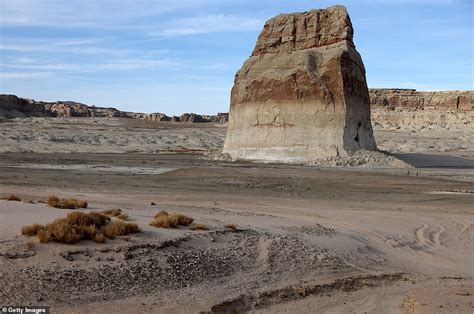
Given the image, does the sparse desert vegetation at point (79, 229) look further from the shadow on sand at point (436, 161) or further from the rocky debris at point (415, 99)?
the rocky debris at point (415, 99)

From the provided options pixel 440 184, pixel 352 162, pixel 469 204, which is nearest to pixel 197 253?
pixel 469 204

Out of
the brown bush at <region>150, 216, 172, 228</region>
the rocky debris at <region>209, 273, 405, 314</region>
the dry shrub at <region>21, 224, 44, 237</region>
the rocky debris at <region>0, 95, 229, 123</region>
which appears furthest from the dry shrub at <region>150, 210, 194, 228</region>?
the rocky debris at <region>0, 95, 229, 123</region>

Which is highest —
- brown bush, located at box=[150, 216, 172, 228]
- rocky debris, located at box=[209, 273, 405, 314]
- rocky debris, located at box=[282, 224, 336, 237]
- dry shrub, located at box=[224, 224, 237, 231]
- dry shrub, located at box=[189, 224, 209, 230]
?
brown bush, located at box=[150, 216, 172, 228]

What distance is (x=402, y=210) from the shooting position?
19.0 m

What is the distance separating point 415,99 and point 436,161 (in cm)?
7841

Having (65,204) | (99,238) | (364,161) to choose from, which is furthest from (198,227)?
(364,161)

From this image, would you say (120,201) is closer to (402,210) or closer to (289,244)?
(289,244)

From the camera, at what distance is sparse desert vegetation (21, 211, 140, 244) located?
938 centimetres

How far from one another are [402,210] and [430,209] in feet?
3.63

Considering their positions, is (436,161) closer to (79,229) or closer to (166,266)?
(166,266)

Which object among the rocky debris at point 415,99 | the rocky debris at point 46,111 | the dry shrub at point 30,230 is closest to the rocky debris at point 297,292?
the dry shrub at point 30,230

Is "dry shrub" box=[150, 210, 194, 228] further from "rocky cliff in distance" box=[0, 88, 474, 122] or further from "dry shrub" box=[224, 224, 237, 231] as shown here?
"rocky cliff in distance" box=[0, 88, 474, 122]

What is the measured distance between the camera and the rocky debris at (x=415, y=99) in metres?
116

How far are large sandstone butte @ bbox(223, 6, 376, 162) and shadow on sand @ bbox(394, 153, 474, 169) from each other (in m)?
4.92
